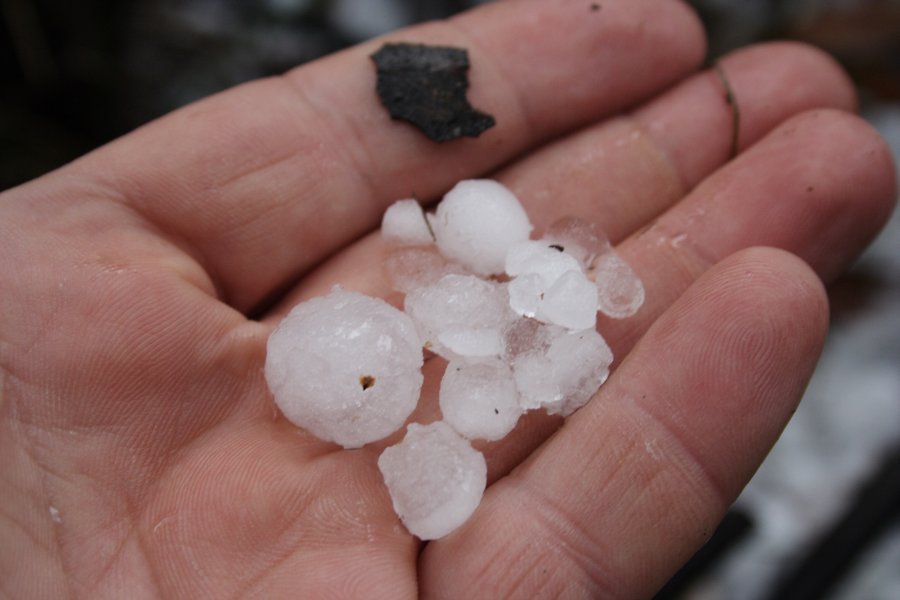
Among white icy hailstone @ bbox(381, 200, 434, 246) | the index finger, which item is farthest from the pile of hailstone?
the index finger

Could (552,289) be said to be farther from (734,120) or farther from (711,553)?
(711,553)

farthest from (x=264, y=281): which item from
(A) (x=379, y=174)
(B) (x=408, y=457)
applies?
(B) (x=408, y=457)

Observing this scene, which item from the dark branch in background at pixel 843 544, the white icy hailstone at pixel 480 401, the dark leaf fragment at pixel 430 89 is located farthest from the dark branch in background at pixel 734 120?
the dark branch in background at pixel 843 544

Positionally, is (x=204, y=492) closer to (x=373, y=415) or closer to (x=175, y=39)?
(x=373, y=415)

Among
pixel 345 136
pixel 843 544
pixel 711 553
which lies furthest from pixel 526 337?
pixel 843 544

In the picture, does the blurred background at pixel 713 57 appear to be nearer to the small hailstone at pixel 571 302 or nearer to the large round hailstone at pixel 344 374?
the small hailstone at pixel 571 302
